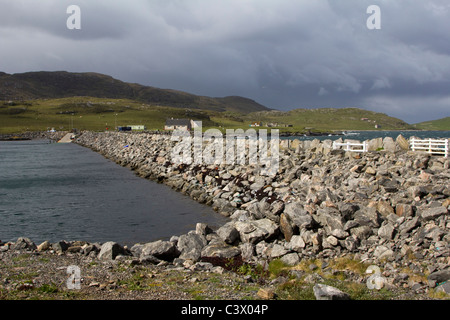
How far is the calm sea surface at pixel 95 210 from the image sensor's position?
24305 millimetres

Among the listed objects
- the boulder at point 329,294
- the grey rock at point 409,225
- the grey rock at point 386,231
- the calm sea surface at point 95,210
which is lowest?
the calm sea surface at point 95,210

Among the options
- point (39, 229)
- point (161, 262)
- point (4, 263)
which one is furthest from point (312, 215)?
point (39, 229)

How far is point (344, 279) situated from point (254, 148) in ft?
107

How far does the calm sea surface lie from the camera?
2430cm

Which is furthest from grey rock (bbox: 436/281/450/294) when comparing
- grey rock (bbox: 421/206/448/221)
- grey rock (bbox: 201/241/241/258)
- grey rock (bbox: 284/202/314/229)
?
grey rock (bbox: 201/241/241/258)

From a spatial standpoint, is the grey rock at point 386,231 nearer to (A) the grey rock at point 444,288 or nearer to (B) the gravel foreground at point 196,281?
(B) the gravel foreground at point 196,281

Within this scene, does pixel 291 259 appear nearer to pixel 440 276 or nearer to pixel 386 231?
pixel 386 231

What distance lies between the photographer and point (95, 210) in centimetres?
3155

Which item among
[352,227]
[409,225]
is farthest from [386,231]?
[352,227]

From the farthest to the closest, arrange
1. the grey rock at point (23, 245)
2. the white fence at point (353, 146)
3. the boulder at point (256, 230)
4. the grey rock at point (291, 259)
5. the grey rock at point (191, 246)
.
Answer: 1. the white fence at point (353, 146)
2. the boulder at point (256, 230)
3. the grey rock at point (23, 245)
4. the grey rock at point (191, 246)
5. the grey rock at point (291, 259)

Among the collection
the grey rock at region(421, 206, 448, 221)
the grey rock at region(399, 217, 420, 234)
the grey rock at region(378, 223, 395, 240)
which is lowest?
the grey rock at region(378, 223, 395, 240)

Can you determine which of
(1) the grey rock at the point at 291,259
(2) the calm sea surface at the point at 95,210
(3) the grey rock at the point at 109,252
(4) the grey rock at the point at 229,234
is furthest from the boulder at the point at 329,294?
(2) the calm sea surface at the point at 95,210

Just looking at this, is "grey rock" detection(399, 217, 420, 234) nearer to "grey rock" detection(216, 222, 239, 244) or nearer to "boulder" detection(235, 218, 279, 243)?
"boulder" detection(235, 218, 279, 243)

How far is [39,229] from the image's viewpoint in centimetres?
2545
